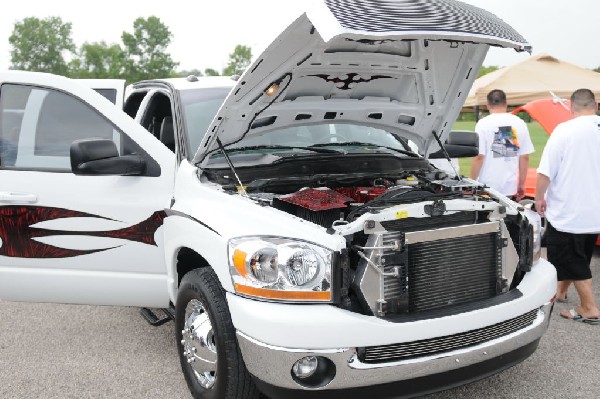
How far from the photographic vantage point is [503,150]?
6.41 metres

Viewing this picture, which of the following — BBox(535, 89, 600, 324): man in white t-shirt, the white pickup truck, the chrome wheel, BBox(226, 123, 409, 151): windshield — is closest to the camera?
the white pickup truck

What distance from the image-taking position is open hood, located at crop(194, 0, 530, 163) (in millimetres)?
3010

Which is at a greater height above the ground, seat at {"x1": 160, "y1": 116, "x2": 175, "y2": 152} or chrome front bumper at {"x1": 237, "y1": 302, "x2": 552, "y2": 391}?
seat at {"x1": 160, "y1": 116, "x2": 175, "y2": 152}

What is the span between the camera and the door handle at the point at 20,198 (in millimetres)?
3934

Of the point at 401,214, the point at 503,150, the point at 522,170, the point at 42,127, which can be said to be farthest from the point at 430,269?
the point at 522,170

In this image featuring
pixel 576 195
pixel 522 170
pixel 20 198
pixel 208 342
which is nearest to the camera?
pixel 208 342

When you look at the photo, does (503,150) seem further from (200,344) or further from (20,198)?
(20,198)

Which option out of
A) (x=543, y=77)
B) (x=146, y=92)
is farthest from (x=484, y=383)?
(x=543, y=77)

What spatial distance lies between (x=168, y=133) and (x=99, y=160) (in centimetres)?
93

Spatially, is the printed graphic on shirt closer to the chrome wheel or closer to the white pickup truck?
the white pickup truck

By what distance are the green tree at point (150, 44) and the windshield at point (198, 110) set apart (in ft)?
306

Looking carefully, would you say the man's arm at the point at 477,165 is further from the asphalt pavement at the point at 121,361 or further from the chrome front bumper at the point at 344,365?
the chrome front bumper at the point at 344,365

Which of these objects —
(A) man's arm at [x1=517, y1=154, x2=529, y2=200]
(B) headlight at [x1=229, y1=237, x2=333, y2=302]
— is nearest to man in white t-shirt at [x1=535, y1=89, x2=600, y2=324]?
(A) man's arm at [x1=517, y1=154, x2=529, y2=200]

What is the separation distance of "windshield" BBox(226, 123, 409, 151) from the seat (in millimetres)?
559
